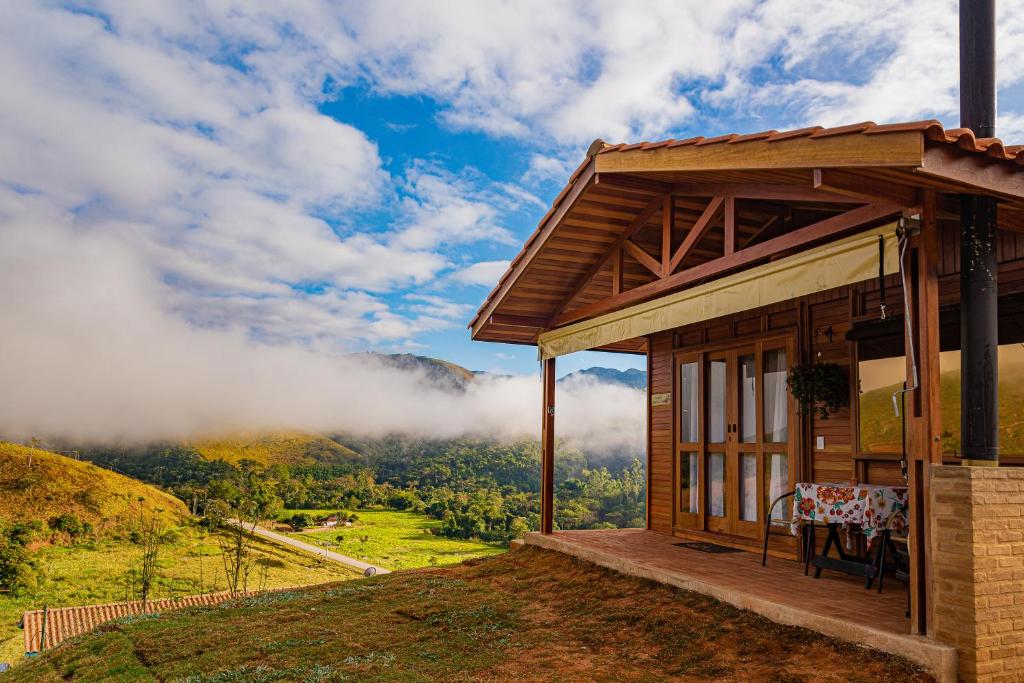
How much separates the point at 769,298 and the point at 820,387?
5.31ft

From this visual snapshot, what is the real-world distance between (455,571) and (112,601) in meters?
50.5

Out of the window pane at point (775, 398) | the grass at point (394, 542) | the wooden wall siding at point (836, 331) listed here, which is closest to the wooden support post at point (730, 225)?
the wooden wall siding at point (836, 331)

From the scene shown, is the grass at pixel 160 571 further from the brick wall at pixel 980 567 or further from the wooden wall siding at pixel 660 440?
the brick wall at pixel 980 567

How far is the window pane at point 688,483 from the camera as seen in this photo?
8609mm

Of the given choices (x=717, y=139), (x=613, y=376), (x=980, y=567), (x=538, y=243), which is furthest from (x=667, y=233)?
(x=613, y=376)

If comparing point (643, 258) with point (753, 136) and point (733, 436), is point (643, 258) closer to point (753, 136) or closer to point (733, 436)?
point (733, 436)

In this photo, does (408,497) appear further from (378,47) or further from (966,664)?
(966,664)

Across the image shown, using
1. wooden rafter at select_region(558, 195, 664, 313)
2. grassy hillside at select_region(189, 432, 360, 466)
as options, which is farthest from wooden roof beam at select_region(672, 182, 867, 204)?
grassy hillside at select_region(189, 432, 360, 466)

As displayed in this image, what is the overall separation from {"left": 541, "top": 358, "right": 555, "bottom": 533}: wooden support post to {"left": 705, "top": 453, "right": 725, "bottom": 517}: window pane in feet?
5.98

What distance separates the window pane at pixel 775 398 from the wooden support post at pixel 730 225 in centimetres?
211

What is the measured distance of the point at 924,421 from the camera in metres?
4.04

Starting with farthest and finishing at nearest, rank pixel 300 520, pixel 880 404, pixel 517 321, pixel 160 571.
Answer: pixel 300 520 < pixel 160 571 < pixel 517 321 < pixel 880 404

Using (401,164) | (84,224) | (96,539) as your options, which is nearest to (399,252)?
(401,164)

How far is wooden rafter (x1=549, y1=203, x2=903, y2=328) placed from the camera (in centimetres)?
469
